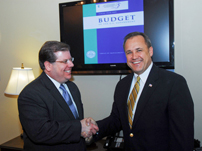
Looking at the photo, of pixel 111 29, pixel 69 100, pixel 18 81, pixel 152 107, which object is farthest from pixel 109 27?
pixel 18 81

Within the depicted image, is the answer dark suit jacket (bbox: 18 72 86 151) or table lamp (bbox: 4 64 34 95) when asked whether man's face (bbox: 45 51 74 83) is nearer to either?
dark suit jacket (bbox: 18 72 86 151)

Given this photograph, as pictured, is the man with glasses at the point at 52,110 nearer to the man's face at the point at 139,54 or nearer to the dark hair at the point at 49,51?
the dark hair at the point at 49,51

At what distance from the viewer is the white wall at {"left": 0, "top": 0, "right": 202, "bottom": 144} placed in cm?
219

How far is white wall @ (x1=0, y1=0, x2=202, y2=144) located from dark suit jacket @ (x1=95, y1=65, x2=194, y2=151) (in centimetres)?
81

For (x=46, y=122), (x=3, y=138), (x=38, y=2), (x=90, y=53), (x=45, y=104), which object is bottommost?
(x=3, y=138)

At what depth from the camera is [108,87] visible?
255 cm

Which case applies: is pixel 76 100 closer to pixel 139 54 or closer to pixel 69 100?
pixel 69 100

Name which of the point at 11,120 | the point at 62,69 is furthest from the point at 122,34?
the point at 11,120

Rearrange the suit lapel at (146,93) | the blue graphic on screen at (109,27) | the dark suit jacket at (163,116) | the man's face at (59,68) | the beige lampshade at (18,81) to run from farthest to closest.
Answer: the beige lampshade at (18,81) < the blue graphic on screen at (109,27) < the man's face at (59,68) < the suit lapel at (146,93) < the dark suit jacket at (163,116)

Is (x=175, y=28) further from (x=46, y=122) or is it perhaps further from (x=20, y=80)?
(x=20, y=80)

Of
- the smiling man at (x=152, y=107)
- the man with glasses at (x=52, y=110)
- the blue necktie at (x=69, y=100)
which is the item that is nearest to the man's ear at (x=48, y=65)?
the man with glasses at (x=52, y=110)

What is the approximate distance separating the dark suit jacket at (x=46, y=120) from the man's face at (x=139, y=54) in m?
0.70

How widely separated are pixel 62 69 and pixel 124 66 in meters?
0.92

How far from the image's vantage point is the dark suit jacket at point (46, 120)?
1.45 m
